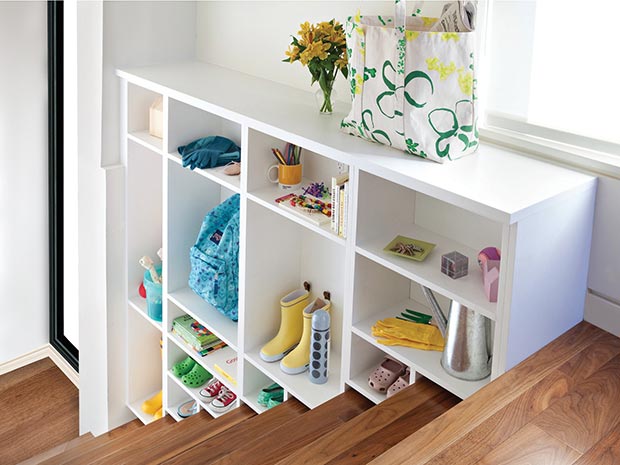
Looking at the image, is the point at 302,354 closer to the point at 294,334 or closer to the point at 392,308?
the point at 294,334

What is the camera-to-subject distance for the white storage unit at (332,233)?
1.67 m

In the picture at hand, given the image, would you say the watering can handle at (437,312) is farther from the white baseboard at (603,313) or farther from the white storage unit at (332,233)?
the white baseboard at (603,313)

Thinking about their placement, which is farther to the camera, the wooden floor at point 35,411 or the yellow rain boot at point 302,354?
the wooden floor at point 35,411

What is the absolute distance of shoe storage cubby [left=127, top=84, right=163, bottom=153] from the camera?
106 inches

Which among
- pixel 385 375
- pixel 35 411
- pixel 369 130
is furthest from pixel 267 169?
pixel 35 411

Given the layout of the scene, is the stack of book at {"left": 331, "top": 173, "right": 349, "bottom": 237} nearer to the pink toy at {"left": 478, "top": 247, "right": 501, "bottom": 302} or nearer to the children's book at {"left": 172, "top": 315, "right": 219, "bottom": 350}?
the pink toy at {"left": 478, "top": 247, "right": 501, "bottom": 302}

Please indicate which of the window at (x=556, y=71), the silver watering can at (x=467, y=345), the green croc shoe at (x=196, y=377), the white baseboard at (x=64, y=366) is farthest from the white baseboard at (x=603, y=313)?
the white baseboard at (x=64, y=366)

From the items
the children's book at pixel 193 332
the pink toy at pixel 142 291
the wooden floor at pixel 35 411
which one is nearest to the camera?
the children's book at pixel 193 332

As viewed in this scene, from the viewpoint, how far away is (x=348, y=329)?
2047 mm

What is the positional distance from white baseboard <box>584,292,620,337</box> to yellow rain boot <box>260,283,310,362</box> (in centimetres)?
91

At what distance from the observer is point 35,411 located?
338cm

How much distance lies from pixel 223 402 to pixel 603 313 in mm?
1387

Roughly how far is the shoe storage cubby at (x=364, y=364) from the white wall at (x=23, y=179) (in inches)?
78.3

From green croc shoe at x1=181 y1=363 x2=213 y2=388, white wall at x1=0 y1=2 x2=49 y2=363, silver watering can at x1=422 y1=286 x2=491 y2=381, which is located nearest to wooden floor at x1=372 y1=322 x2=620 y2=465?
silver watering can at x1=422 y1=286 x2=491 y2=381
